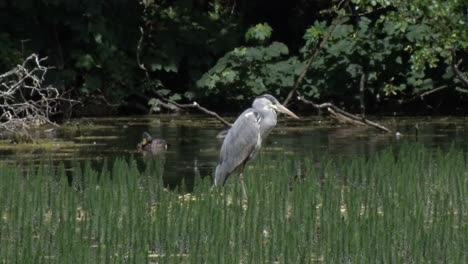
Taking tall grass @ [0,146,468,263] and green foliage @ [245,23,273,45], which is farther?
green foliage @ [245,23,273,45]

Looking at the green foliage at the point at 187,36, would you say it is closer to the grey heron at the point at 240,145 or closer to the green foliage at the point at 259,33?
the green foliage at the point at 259,33

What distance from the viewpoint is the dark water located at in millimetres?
14984

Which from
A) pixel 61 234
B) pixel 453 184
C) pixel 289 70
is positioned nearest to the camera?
pixel 61 234

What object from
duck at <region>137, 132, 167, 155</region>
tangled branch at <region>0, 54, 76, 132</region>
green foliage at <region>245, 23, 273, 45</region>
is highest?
green foliage at <region>245, 23, 273, 45</region>

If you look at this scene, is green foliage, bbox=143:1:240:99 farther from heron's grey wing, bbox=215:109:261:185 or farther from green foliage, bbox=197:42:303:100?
heron's grey wing, bbox=215:109:261:185

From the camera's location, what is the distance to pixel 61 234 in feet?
24.7

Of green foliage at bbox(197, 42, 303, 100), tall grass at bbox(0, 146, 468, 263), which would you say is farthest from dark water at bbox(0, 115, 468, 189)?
tall grass at bbox(0, 146, 468, 263)

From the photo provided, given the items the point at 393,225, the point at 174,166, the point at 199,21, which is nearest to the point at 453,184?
the point at 393,225

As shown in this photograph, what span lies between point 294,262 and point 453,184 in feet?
12.0

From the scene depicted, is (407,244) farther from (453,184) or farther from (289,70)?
(289,70)

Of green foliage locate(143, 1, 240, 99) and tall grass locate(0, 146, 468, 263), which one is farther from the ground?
green foliage locate(143, 1, 240, 99)

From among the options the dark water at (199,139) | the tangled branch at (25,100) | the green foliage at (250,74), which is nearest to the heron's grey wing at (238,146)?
the dark water at (199,139)

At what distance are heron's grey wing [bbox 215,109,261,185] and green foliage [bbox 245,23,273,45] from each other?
12414 mm

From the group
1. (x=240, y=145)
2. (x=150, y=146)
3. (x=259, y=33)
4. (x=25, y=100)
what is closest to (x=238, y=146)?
(x=240, y=145)
